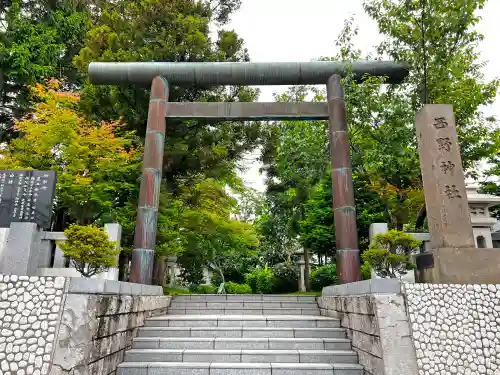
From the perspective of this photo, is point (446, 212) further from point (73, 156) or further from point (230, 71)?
point (73, 156)

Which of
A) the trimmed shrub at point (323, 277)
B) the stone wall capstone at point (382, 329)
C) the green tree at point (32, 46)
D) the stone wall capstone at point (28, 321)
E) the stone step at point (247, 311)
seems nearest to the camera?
the stone wall capstone at point (28, 321)

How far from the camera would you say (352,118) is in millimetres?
8836

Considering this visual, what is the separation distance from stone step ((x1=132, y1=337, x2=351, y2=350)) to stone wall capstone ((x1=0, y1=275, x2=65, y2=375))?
71.1 inches

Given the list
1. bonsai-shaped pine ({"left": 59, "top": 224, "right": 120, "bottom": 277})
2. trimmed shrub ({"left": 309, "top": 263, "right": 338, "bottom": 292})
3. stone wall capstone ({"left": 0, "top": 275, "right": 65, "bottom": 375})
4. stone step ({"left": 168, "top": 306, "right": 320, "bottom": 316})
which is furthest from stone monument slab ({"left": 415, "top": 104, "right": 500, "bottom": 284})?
trimmed shrub ({"left": 309, "top": 263, "right": 338, "bottom": 292})

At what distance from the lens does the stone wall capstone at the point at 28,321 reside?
3.80 m

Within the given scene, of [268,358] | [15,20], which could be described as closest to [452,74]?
[268,358]

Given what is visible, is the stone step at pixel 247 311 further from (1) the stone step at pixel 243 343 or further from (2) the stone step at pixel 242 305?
(1) the stone step at pixel 243 343

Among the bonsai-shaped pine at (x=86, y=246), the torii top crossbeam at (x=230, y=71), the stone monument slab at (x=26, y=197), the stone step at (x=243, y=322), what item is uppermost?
the torii top crossbeam at (x=230, y=71)

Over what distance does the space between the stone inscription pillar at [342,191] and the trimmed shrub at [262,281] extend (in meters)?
10.6

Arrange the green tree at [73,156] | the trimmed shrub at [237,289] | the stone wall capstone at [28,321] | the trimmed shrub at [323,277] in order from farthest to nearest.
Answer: the trimmed shrub at [237,289] → the trimmed shrub at [323,277] → the green tree at [73,156] → the stone wall capstone at [28,321]

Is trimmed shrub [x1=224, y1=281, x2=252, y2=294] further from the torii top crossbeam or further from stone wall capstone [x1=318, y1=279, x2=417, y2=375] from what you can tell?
stone wall capstone [x1=318, y1=279, x2=417, y2=375]

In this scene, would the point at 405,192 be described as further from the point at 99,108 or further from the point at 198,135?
the point at 99,108

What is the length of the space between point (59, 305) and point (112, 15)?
10.6m

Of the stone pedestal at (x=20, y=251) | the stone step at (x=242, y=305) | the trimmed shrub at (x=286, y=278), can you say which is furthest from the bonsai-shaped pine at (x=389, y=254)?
the trimmed shrub at (x=286, y=278)
